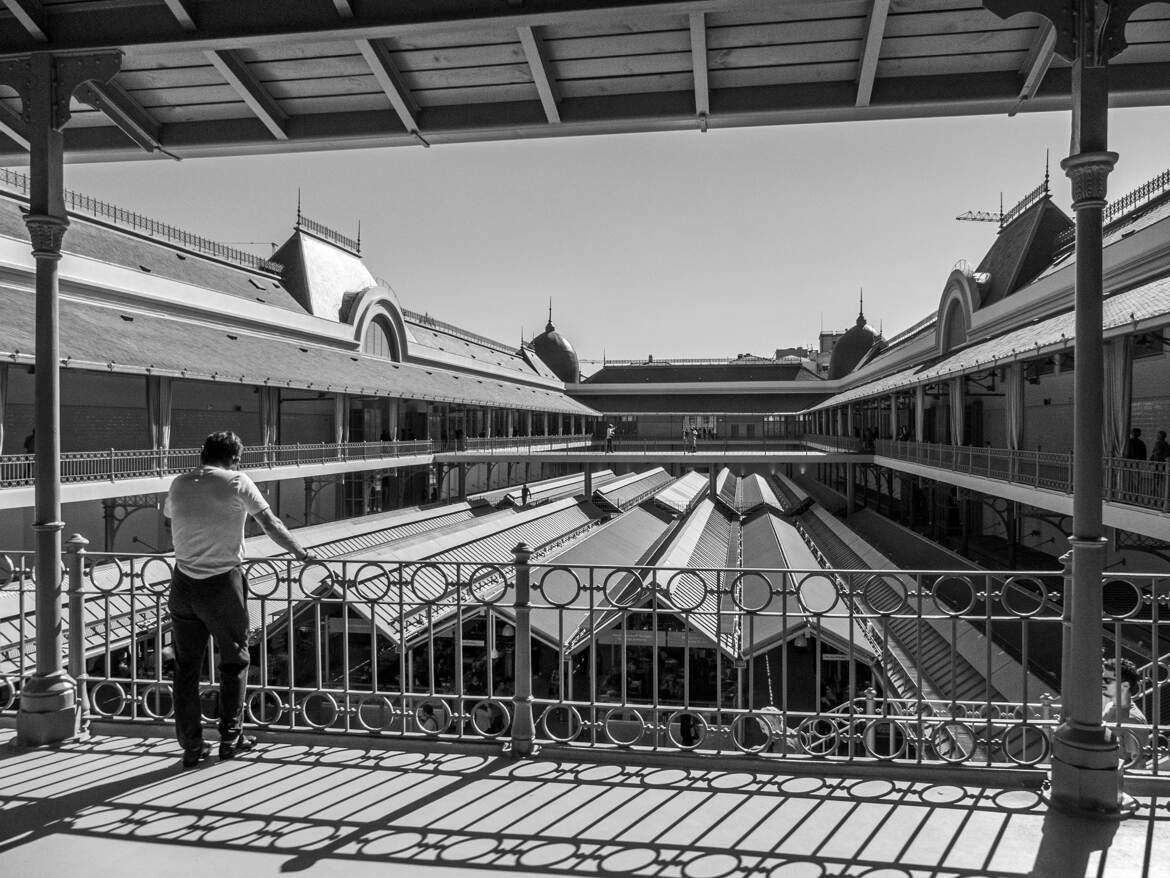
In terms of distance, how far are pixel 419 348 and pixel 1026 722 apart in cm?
3094

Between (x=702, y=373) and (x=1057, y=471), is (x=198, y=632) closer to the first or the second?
(x=1057, y=471)

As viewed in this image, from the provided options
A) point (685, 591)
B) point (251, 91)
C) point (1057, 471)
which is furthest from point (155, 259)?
point (1057, 471)

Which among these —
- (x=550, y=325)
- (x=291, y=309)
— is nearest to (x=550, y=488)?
(x=291, y=309)

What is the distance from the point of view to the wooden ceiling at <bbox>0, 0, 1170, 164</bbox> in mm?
3764

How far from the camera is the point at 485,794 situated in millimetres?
3359

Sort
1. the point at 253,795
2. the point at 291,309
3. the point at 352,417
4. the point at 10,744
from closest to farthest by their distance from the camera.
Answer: the point at 253,795 → the point at 10,744 → the point at 291,309 → the point at 352,417


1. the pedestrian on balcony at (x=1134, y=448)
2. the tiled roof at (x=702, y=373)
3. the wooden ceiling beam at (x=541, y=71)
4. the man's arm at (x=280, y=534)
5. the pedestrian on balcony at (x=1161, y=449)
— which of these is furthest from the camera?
the tiled roof at (x=702, y=373)

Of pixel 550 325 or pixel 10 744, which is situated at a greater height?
pixel 550 325

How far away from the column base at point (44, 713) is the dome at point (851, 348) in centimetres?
5495

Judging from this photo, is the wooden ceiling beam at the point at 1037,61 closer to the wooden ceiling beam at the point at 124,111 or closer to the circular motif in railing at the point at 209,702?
the wooden ceiling beam at the point at 124,111

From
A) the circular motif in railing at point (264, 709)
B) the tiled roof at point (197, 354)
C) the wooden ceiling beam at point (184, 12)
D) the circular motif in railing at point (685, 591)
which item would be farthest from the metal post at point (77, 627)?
the tiled roof at point (197, 354)

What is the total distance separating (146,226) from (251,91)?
2079 centimetres

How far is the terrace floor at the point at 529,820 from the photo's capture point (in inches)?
111

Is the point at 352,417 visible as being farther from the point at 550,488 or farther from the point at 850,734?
the point at 850,734
